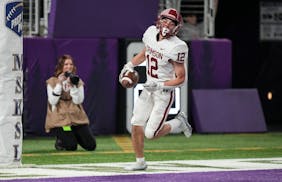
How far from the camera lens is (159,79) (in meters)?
11.4

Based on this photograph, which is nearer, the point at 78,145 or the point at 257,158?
the point at 257,158

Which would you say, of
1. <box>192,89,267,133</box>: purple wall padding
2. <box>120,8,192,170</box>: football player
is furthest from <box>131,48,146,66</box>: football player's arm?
<box>192,89,267,133</box>: purple wall padding

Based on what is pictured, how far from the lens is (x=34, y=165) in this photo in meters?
12.3

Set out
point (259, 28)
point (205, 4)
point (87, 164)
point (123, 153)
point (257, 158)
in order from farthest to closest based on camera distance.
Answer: point (259, 28), point (205, 4), point (123, 153), point (257, 158), point (87, 164)

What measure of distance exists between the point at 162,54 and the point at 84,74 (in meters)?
8.35

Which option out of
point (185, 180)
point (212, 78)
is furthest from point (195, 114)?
point (185, 180)

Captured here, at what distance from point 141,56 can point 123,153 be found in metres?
3.59

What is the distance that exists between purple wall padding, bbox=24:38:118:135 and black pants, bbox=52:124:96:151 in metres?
3.75

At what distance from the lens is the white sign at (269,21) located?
24.9 m

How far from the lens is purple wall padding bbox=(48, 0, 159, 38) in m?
19.3

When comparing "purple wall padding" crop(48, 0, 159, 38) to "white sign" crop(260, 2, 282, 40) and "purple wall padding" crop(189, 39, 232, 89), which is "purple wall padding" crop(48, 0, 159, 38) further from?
"white sign" crop(260, 2, 282, 40)

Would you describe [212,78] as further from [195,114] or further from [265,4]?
[265,4]

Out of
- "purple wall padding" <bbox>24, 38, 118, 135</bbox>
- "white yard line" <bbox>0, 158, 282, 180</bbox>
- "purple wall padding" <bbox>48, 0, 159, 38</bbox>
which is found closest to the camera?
"white yard line" <bbox>0, 158, 282, 180</bbox>

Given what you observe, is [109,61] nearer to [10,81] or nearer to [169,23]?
[10,81]
